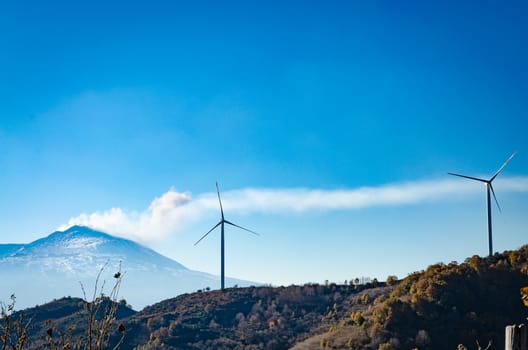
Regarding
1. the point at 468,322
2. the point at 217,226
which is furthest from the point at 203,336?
the point at 468,322

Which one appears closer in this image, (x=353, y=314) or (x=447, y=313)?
(x=447, y=313)

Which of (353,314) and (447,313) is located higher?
(447,313)

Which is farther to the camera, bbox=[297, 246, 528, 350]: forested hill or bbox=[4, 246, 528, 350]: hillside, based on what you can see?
bbox=[4, 246, 528, 350]: hillside

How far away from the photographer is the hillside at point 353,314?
46.3m

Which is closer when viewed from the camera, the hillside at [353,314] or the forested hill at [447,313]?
the forested hill at [447,313]

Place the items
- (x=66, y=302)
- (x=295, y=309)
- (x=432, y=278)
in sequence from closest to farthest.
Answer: (x=432, y=278) → (x=295, y=309) → (x=66, y=302)

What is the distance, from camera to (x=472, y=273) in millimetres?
54125

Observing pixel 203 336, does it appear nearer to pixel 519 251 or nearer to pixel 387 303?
pixel 387 303

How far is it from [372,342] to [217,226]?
113 feet

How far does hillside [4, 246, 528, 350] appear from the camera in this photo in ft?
152

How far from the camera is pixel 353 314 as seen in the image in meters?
54.9

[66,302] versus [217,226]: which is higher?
[217,226]

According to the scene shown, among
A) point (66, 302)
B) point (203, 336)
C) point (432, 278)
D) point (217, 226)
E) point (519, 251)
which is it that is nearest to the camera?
point (432, 278)

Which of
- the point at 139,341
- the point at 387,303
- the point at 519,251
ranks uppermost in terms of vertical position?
the point at 519,251
